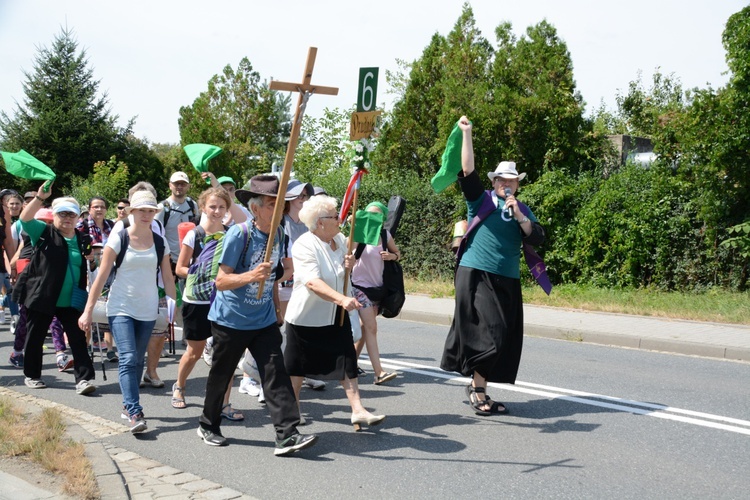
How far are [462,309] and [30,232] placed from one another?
4.07m

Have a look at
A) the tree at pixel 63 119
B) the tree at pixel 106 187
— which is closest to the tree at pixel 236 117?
the tree at pixel 63 119

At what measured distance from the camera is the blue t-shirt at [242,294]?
550 centimetres

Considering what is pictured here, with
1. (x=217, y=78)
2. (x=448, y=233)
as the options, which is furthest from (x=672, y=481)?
(x=217, y=78)

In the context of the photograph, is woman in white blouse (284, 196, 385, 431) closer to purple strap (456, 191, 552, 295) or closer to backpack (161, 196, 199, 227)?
purple strap (456, 191, 552, 295)

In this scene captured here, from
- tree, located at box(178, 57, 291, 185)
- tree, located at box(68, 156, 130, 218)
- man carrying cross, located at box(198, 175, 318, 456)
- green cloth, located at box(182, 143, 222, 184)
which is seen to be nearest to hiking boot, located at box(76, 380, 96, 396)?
green cloth, located at box(182, 143, 222, 184)

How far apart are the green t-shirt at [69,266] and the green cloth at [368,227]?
9.76ft

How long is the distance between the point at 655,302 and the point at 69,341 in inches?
374

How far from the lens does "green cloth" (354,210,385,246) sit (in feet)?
20.9

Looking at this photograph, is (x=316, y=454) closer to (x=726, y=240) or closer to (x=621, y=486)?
(x=621, y=486)

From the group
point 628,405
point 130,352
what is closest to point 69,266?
point 130,352

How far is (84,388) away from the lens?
7.46 metres

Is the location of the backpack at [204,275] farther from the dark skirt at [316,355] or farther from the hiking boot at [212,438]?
the hiking boot at [212,438]

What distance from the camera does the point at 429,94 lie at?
22203mm

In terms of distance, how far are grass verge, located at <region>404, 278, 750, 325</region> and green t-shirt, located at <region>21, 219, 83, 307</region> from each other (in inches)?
346
